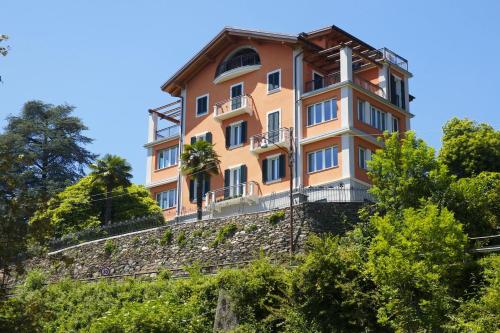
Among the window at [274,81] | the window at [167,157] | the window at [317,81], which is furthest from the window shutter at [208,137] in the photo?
the window at [317,81]

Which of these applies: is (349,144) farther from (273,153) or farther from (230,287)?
(230,287)

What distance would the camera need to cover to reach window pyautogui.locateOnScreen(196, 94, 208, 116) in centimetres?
5297

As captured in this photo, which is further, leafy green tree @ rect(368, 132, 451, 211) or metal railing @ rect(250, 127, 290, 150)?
metal railing @ rect(250, 127, 290, 150)

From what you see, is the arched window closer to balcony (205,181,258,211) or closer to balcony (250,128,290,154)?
balcony (250,128,290,154)

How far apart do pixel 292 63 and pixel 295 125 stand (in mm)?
3752

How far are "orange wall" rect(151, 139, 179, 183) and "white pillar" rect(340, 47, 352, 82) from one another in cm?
1299

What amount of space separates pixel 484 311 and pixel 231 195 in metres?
24.5

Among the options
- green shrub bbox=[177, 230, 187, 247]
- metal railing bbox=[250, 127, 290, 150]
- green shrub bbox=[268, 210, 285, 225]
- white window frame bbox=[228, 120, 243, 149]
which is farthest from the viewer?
white window frame bbox=[228, 120, 243, 149]

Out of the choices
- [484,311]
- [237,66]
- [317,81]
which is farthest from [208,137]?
[484,311]

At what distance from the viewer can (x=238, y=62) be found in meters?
52.1

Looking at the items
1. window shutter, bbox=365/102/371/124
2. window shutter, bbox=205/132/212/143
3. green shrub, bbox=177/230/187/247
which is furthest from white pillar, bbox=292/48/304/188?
green shrub, bbox=177/230/187/247

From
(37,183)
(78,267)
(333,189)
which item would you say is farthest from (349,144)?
(37,183)

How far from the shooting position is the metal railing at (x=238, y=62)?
168ft

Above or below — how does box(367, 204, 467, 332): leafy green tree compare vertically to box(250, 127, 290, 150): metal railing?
below
